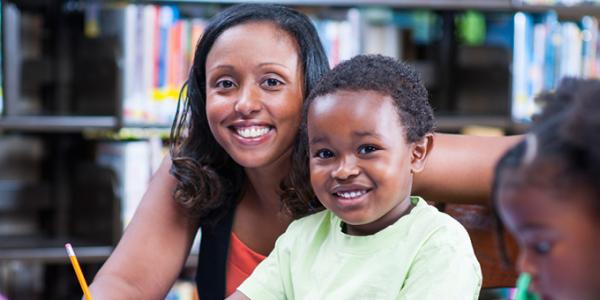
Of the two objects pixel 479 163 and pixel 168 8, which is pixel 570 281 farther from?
pixel 168 8

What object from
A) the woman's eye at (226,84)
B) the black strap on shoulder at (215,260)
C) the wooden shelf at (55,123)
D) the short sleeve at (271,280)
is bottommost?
the black strap on shoulder at (215,260)

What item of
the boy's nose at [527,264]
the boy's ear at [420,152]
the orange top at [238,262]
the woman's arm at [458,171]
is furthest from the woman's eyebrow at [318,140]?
the boy's nose at [527,264]

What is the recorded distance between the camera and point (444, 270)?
87cm

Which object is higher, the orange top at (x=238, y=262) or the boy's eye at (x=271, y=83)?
the boy's eye at (x=271, y=83)

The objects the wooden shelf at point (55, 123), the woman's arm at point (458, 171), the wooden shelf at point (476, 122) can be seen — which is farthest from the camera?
the wooden shelf at point (476, 122)

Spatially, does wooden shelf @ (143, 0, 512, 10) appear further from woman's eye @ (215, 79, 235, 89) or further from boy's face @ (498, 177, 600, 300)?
boy's face @ (498, 177, 600, 300)

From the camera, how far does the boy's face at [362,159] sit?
36.9 inches

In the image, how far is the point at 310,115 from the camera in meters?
1.00

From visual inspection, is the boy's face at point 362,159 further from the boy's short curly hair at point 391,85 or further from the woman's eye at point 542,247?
the woman's eye at point 542,247

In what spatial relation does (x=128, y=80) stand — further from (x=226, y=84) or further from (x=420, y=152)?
(x=420, y=152)

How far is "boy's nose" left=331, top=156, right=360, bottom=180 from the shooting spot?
0.93 meters

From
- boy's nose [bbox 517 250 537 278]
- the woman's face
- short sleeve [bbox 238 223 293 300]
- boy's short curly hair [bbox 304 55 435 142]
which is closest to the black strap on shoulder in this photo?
the woman's face


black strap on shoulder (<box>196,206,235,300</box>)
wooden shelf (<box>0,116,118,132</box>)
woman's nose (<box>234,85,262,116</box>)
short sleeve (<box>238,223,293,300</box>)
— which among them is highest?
woman's nose (<box>234,85,262,116</box>)

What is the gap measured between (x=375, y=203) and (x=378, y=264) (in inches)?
2.5
